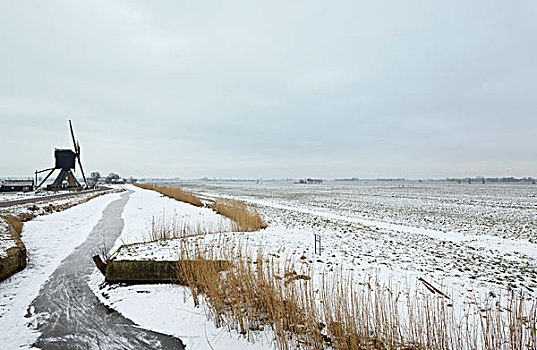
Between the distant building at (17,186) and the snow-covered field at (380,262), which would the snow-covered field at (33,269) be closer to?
the snow-covered field at (380,262)

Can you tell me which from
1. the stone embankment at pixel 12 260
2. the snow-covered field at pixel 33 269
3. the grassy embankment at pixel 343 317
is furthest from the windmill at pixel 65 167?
the grassy embankment at pixel 343 317

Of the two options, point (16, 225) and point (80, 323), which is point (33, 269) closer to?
point (80, 323)

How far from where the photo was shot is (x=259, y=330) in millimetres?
4766

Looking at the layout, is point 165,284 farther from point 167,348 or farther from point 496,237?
point 496,237

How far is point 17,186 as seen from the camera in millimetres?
45906

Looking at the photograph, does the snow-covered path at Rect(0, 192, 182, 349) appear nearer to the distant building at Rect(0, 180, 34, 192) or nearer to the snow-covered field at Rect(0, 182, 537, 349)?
the snow-covered field at Rect(0, 182, 537, 349)

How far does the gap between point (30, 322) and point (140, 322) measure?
196 centimetres

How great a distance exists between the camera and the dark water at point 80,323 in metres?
4.63

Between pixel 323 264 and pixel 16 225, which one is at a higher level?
pixel 16 225

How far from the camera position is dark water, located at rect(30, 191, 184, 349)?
463 cm

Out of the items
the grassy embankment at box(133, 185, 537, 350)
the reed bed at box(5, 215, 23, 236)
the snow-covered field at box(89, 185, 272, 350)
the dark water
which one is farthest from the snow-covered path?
the reed bed at box(5, 215, 23, 236)

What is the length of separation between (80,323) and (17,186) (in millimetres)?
55133

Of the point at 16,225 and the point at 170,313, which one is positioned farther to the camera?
the point at 16,225

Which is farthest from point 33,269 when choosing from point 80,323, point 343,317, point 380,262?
point 380,262
